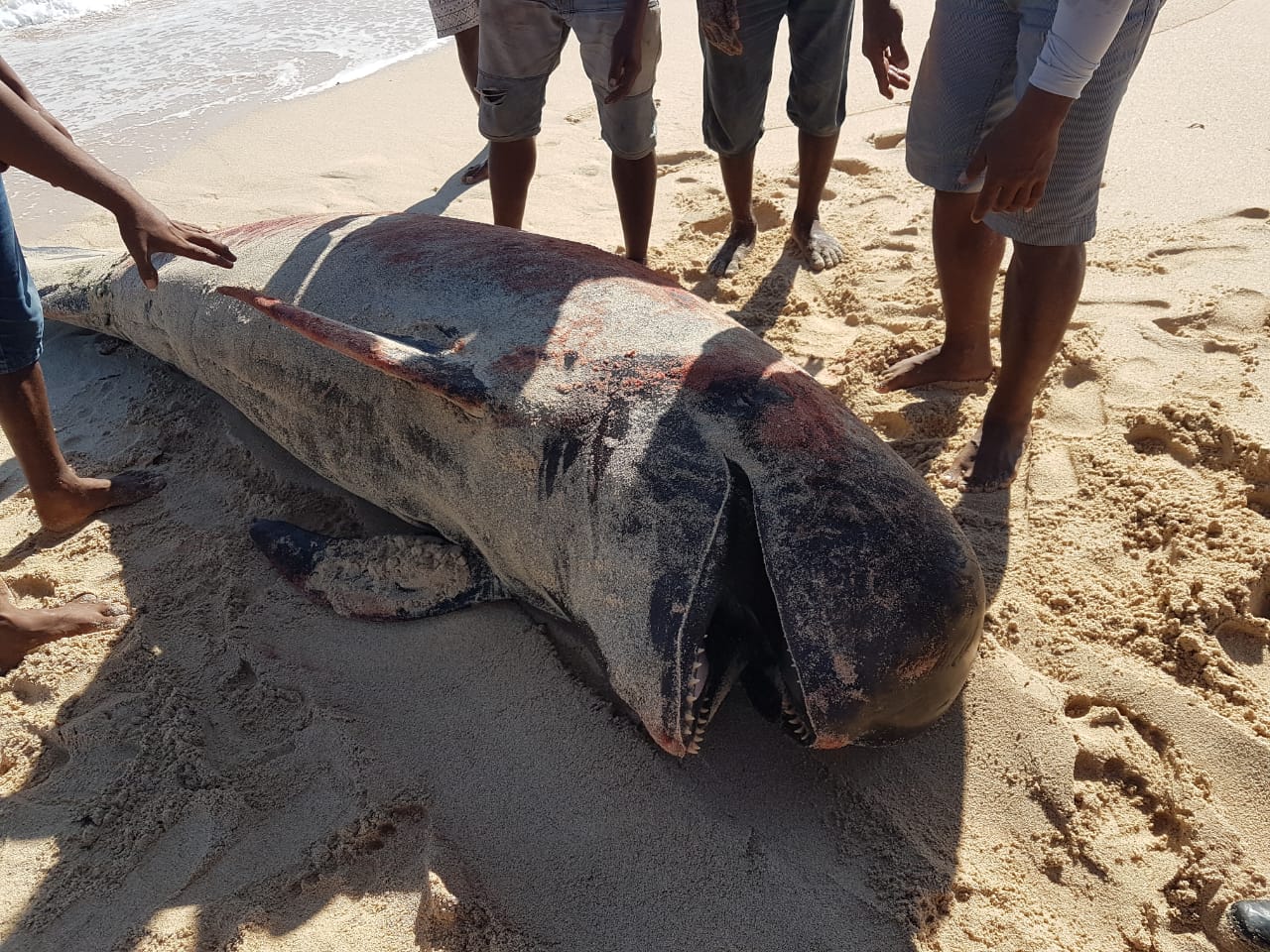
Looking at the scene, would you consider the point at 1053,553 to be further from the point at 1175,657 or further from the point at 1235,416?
the point at 1235,416

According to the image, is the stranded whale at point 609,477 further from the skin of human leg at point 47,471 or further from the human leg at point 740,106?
the human leg at point 740,106

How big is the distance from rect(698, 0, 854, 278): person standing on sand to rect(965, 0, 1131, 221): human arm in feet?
4.61

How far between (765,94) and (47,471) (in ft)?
10.2

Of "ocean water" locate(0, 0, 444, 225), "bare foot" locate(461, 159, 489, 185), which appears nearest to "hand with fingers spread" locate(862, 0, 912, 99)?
"bare foot" locate(461, 159, 489, 185)

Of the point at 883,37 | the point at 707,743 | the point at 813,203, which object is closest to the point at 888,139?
the point at 813,203

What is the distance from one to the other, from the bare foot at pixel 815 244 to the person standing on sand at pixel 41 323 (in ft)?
8.02

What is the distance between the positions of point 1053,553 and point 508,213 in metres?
2.76

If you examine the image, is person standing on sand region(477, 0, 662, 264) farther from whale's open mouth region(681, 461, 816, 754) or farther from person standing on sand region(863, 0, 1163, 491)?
whale's open mouth region(681, 461, 816, 754)

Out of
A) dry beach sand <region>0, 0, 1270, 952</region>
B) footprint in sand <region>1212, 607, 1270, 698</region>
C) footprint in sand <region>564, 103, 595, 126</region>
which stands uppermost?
footprint in sand <region>564, 103, 595, 126</region>

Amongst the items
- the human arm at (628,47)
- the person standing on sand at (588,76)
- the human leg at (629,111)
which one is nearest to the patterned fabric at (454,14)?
the person standing on sand at (588,76)

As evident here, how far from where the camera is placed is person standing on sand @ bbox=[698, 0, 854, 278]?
11.8 feet

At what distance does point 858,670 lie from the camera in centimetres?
183

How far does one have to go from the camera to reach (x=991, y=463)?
282cm

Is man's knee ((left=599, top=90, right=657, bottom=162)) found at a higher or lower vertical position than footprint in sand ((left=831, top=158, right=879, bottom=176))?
higher
